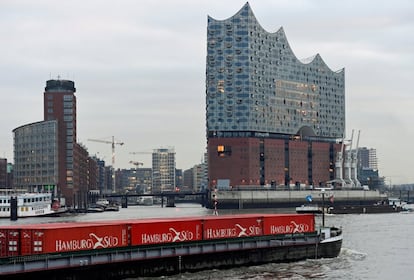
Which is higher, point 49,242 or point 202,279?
point 49,242

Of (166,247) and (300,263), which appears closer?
(166,247)

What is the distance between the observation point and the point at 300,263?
7112cm

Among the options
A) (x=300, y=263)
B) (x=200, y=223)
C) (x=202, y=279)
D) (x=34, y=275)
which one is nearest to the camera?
(x=34, y=275)

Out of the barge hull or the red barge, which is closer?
the barge hull

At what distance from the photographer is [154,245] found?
60.5 m

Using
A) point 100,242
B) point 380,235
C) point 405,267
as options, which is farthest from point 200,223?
point 380,235

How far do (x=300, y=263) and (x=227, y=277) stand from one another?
12.4 metres

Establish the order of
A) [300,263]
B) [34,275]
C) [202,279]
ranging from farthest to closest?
[300,263]
[202,279]
[34,275]

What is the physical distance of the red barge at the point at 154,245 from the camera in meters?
53.0

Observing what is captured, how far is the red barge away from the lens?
52969mm

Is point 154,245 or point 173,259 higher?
point 154,245

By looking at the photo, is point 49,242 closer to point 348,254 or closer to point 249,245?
point 249,245

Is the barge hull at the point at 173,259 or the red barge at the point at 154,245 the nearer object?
the barge hull at the point at 173,259

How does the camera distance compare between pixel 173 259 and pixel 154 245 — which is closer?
pixel 154 245
